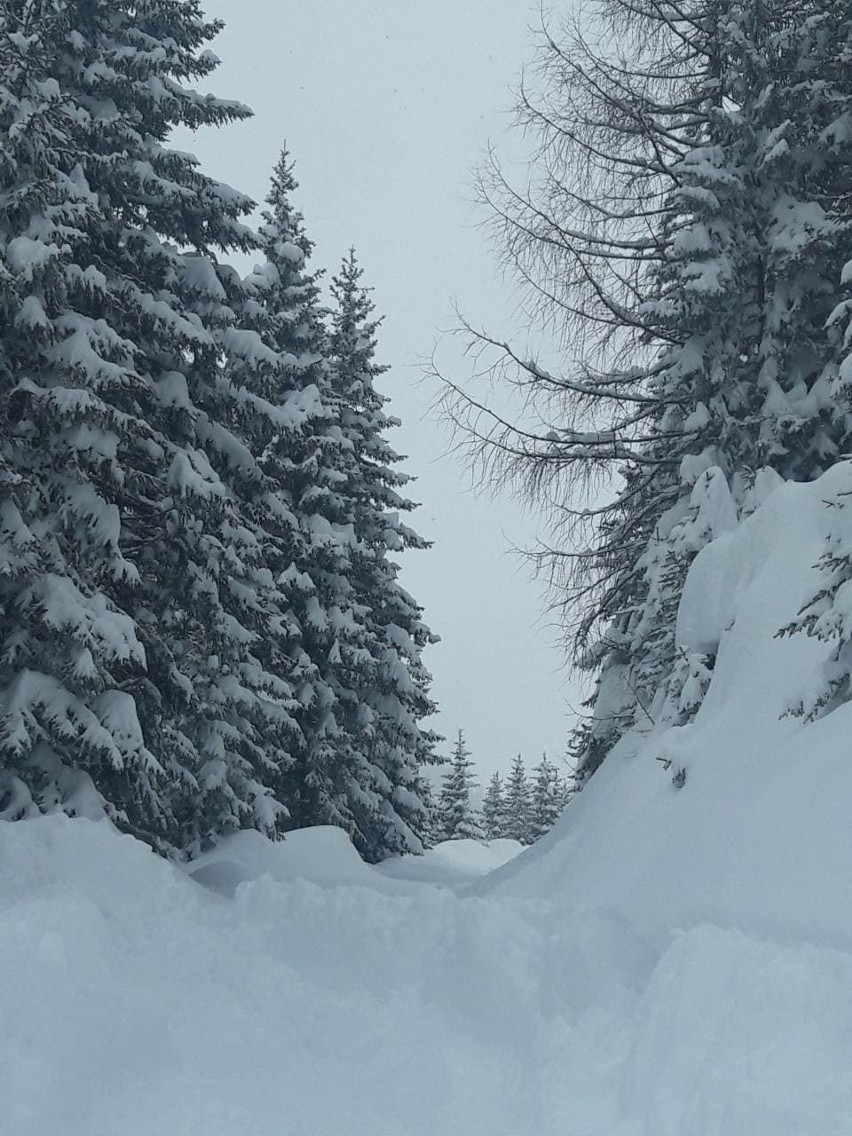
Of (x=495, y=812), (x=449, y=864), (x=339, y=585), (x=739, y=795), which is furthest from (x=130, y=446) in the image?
(x=495, y=812)

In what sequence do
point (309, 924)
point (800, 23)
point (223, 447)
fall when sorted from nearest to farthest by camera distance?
point (309, 924), point (800, 23), point (223, 447)

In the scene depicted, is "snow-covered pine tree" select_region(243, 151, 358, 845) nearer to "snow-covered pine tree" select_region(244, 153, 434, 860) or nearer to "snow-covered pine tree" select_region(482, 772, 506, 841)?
"snow-covered pine tree" select_region(244, 153, 434, 860)

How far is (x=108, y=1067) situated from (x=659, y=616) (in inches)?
279

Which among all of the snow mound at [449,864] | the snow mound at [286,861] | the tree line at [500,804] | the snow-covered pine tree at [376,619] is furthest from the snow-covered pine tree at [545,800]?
the snow mound at [286,861]

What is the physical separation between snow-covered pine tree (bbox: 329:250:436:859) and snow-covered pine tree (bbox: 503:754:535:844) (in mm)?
27749

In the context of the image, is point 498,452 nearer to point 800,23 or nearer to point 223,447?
point 223,447

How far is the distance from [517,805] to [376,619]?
3175cm

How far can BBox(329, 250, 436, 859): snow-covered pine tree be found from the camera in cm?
2030

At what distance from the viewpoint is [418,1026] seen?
4.84 metres

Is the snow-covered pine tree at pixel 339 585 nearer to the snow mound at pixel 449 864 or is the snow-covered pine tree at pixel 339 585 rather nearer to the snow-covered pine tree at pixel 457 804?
the snow mound at pixel 449 864

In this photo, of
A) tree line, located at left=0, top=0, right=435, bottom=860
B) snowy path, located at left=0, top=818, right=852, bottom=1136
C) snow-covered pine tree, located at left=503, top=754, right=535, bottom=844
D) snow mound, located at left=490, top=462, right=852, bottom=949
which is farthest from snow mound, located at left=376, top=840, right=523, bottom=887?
snow-covered pine tree, located at left=503, top=754, right=535, bottom=844

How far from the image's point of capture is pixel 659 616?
10312 mm

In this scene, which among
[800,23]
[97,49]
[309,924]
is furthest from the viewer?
[97,49]

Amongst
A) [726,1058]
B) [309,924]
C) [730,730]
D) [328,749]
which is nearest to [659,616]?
[730,730]
